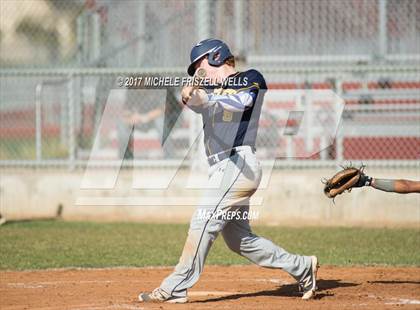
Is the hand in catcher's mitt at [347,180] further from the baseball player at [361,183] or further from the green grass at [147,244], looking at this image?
the green grass at [147,244]

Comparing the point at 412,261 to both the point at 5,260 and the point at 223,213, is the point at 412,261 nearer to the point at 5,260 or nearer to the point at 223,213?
the point at 223,213

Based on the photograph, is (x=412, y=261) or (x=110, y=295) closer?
(x=110, y=295)

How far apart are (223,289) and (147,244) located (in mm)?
3323

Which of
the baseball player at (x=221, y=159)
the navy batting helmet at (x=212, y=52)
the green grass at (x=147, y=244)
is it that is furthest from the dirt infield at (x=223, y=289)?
the navy batting helmet at (x=212, y=52)

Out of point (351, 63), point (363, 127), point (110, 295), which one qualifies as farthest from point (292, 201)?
point (110, 295)

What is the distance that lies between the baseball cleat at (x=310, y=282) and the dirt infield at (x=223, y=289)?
0.25 feet

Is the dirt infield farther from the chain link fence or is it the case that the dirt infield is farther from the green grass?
the chain link fence

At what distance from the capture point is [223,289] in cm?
826

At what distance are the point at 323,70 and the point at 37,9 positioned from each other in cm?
587

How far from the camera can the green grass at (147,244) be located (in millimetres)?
10156

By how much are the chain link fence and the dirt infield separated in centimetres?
465

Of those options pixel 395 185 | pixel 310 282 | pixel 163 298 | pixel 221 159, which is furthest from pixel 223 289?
pixel 395 185

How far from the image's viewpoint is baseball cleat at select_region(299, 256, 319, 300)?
764 cm

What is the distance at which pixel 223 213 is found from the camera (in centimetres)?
724
